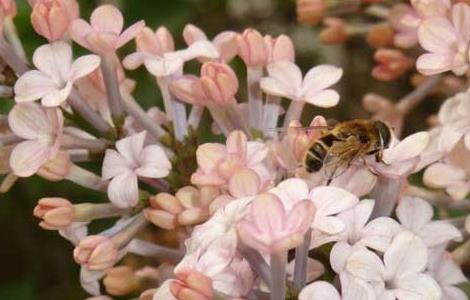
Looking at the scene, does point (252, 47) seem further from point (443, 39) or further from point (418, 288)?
point (418, 288)

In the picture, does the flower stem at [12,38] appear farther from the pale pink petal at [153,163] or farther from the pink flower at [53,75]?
the pale pink petal at [153,163]

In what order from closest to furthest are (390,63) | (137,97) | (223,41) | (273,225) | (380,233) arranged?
(273,225) < (380,233) < (223,41) < (390,63) < (137,97)

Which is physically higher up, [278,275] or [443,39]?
[443,39]

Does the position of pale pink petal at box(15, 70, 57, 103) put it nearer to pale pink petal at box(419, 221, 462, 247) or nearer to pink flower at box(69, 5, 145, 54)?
pink flower at box(69, 5, 145, 54)

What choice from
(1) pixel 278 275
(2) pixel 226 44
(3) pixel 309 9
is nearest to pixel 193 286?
(1) pixel 278 275

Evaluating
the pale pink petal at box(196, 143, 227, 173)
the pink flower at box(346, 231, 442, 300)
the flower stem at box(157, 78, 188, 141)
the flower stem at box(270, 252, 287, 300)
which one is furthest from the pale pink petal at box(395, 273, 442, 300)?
the flower stem at box(157, 78, 188, 141)

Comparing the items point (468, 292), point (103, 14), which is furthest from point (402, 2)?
point (103, 14)

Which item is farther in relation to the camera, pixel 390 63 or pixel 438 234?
pixel 390 63

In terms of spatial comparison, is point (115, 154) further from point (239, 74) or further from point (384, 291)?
point (239, 74)
